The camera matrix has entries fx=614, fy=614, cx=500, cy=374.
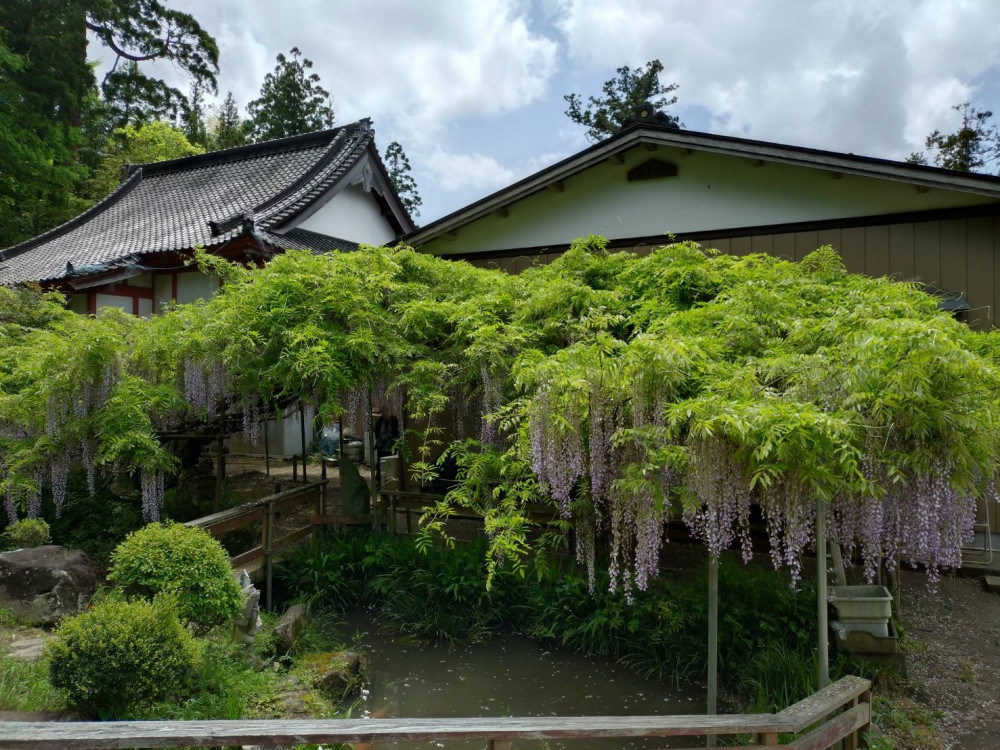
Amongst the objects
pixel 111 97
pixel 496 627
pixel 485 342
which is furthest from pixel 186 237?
pixel 111 97

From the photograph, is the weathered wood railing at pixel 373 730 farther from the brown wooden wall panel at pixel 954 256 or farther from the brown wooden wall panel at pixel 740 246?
the brown wooden wall panel at pixel 740 246

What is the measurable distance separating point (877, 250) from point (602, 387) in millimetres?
5673

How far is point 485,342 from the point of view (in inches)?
216

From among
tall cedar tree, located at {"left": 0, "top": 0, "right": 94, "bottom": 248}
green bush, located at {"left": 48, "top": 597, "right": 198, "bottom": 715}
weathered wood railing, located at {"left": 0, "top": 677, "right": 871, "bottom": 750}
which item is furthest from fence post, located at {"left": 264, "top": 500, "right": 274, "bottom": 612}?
tall cedar tree, located at {"left": 0, "top": 0, "right": 94, "bottom": 248}

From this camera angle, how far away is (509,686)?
202 inches

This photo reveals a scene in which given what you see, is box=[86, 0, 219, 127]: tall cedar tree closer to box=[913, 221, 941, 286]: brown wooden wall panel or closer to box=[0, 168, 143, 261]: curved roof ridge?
box=[0, 168, 143, 261]: curved roof ridge

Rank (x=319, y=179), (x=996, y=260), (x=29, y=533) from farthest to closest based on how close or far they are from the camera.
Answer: (x=319, y=179) < (x=996, y=260) < (x=29, y=533)

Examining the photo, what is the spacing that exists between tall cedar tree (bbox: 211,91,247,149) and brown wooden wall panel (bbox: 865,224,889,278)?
25213 mm

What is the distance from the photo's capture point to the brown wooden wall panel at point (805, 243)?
25.6ft

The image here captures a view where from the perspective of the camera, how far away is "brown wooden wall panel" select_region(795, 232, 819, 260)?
25.6 ft

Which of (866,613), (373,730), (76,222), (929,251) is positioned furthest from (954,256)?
(76,222)

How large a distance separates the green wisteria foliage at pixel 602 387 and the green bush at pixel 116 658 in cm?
215

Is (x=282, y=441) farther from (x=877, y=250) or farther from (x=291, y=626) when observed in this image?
(x=877, y=250)

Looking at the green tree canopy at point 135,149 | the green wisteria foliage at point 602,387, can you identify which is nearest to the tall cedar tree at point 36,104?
the green tree canopy at point 135,149
